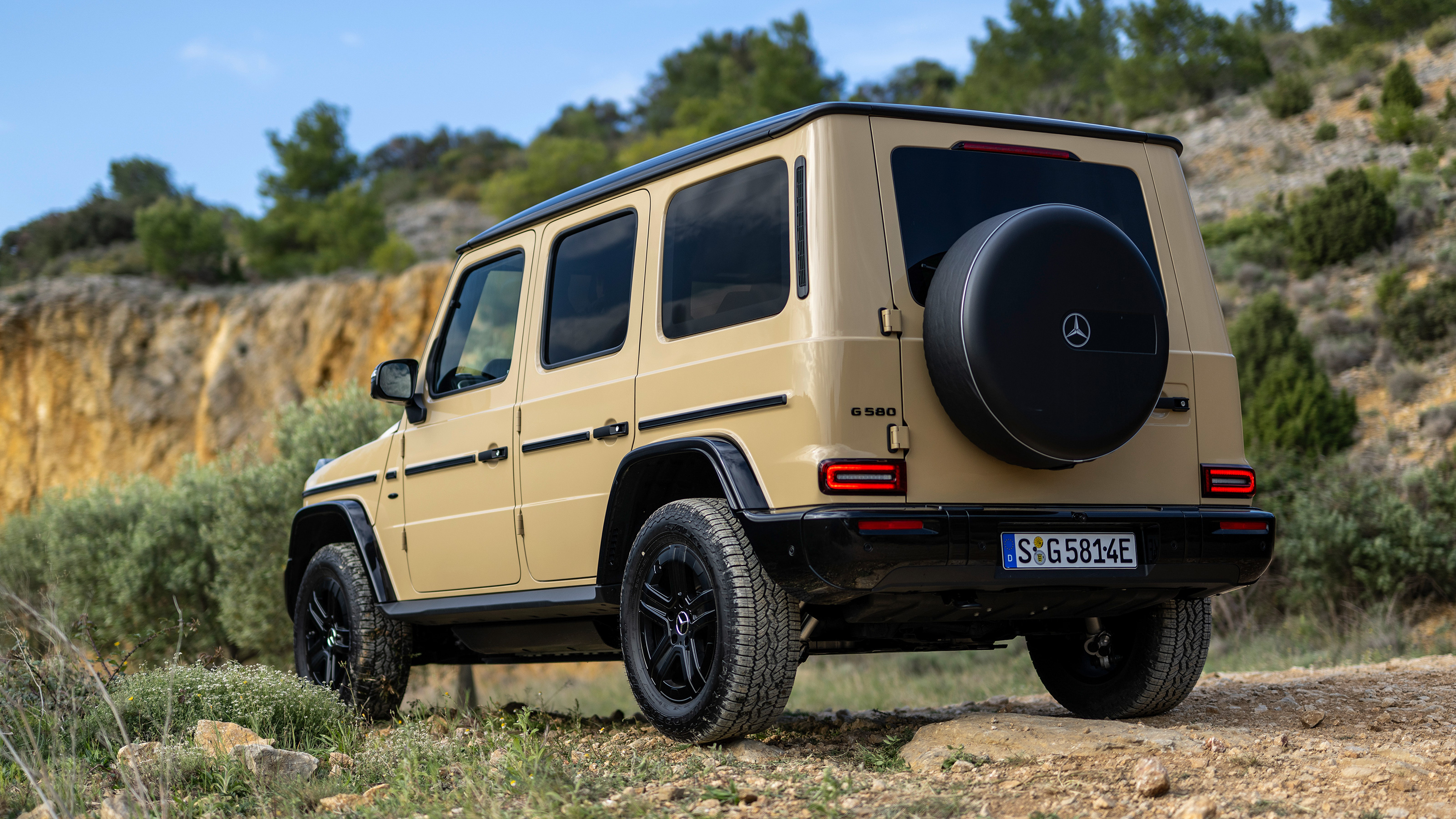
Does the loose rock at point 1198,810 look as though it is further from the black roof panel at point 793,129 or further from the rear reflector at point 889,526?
the black roof panel at point 793,129

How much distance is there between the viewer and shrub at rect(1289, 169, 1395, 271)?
62.2 feet

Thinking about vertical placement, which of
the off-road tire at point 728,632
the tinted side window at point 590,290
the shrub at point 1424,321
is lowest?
the off-road tire at point 728,632

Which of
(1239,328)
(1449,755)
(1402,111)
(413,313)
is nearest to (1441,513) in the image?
(1239,328)

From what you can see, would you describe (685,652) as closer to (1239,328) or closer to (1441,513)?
(1441,513)

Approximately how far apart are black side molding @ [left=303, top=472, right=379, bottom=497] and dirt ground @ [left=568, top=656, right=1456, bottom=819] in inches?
76.2

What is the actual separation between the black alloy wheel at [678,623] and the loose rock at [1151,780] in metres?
1.35

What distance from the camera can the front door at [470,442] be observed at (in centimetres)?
507

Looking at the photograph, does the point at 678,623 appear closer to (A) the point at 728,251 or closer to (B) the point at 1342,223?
(A) the point at 728,251

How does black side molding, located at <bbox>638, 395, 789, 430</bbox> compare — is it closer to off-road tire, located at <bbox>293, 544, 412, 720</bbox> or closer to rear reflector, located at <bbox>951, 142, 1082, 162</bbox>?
rear reflector, located at <bbox>951, 142, 1082, 162</bbox>

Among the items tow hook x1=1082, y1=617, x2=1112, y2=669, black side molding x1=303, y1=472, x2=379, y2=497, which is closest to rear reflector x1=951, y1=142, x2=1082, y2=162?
tow hook x1=1082, y1=617, x2=1112, y2=669

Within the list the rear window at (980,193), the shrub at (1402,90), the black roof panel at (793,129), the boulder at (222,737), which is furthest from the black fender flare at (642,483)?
the shrub at (1402,90)

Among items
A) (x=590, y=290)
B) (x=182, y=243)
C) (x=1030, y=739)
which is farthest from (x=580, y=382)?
(x=182, y=243)

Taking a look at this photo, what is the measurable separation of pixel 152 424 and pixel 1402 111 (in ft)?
92.6

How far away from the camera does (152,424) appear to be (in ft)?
91.0
